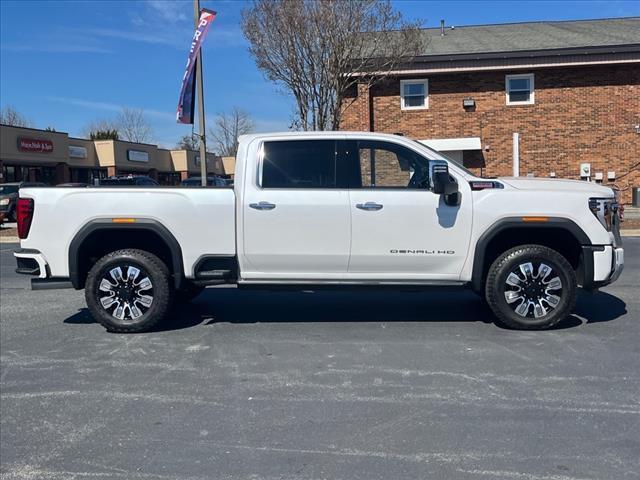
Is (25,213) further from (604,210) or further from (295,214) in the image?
(604,210)

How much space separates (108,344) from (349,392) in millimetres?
2716

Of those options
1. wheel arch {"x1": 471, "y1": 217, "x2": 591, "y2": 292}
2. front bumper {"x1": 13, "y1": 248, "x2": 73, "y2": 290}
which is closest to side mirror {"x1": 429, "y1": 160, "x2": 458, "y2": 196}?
wheel arch {"x1": 471, "y1": 217, "x2": 591, "y2": 292}

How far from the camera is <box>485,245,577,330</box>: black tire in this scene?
581 cm

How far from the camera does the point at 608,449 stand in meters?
3.43

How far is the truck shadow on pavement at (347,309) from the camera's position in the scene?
6.58 metres

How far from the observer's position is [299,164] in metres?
6.09

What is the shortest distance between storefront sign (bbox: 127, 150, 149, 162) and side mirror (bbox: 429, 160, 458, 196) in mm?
46116

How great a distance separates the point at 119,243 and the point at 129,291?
0.59m

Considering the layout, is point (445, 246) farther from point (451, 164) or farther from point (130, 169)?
point (130, 169)

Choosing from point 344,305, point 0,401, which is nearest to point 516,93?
point 344,305

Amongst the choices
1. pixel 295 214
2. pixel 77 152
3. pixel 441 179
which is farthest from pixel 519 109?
pixel 77 152

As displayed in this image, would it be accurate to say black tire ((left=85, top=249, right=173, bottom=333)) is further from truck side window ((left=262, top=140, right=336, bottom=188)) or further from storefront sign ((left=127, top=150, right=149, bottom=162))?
storefront sign ((left=127, top=150, right=149, bottom=162))

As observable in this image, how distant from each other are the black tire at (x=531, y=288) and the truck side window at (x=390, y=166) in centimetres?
117

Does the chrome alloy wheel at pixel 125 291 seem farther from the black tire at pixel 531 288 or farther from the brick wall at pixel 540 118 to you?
the brick wall at pixel 540 118
